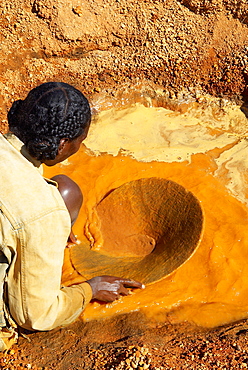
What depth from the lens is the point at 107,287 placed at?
8.01 feet

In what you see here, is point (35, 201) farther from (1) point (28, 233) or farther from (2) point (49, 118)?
(2) point (49, 118)

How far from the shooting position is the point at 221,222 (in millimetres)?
3037

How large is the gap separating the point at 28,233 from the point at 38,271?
0.20 meters

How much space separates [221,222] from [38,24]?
314 cm

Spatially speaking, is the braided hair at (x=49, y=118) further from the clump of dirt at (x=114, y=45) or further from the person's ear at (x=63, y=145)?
the clump of dirt at (x=114, y=45)

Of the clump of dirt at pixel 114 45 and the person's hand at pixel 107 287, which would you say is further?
the clump of dirt at pixel 114 45

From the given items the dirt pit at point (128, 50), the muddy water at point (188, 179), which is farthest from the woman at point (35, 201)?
the dirt pit at point (128, 50)

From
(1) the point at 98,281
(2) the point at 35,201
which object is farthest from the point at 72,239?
(2) the point at 35,201

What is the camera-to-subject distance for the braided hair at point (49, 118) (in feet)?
5.66

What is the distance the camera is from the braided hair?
1.73 meters

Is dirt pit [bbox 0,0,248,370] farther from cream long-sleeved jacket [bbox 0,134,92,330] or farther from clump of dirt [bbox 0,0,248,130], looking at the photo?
A: cream long-sleeved jacket [bbox 0,134,92,330]

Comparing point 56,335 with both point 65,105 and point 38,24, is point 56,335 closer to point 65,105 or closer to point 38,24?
point 65,105

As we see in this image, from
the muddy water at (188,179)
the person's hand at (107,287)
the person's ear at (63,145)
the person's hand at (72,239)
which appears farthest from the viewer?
the person's hand at (72,239)

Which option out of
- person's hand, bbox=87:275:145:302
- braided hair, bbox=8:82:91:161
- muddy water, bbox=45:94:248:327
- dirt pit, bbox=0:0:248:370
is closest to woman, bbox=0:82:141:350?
braided hair, bbox=8:82:91:161
